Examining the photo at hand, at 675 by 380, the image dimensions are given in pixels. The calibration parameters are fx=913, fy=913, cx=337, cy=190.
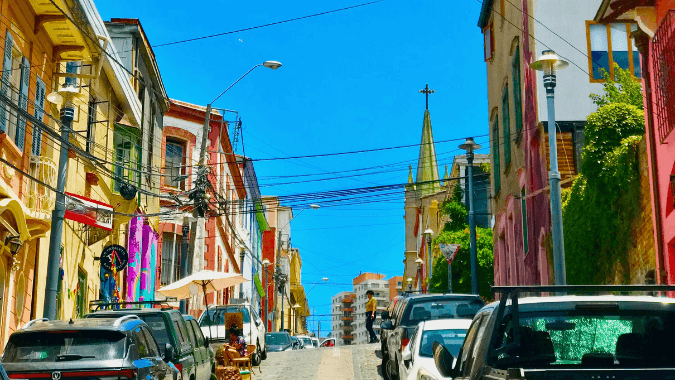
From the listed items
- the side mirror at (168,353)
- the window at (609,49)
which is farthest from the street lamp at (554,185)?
the window at (609,49)

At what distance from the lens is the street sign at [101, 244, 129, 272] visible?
24125mm

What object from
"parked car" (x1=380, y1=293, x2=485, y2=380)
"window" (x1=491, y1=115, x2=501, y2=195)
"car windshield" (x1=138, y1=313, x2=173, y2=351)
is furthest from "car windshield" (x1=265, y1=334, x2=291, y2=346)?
"car windshield" (x1=138, y1=313, x2=173, y2=351)

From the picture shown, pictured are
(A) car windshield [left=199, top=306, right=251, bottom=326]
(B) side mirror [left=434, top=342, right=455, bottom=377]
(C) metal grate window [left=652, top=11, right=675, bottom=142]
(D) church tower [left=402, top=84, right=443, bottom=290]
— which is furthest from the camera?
(D) church tower [left=402, top=84, right=443, bottom=290]

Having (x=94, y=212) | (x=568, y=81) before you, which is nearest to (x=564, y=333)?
(x=94, y=212)

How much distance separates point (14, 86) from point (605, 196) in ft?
38.1

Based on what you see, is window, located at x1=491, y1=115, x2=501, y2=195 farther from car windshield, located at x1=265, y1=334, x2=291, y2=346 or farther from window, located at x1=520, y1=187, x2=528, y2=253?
car windshield, located at x1=265, y1=334, x2=291, y2=346

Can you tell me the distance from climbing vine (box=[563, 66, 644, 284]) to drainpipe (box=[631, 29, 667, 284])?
922 mm

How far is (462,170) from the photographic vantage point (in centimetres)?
5944

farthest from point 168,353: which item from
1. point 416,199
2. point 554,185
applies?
point 416,199

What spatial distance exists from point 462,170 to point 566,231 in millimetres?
38909

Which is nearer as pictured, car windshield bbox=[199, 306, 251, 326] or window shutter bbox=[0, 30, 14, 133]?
window shutter bbox=[0, 30, 14, 133]

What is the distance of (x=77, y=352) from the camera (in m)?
10.1

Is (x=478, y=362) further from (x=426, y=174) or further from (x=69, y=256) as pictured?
(x=426, y=174)

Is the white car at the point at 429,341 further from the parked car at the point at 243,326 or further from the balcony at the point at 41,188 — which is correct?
the parked car at the point at 243,326
